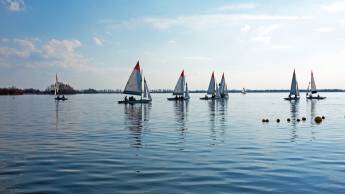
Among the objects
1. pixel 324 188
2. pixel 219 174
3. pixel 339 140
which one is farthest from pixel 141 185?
pixel 339 140

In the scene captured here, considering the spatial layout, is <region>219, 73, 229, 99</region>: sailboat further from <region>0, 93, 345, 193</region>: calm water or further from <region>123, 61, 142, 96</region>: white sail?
<region>0, 93, 345, 193</region>: calm water

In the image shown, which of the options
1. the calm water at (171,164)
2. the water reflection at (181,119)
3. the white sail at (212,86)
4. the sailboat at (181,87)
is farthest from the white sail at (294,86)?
the calm water at (171,164)

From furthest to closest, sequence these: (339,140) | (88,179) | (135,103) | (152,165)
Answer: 1. (135,103)
2. (339,140)
3. (152,165)
4. (88,179)

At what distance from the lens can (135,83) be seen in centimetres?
9850

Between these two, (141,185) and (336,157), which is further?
(336,157)

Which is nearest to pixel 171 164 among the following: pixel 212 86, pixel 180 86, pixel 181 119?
pixel 181 119

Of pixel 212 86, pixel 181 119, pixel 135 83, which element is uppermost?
pixel 135 83

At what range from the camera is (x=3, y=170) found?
1945 centimetres

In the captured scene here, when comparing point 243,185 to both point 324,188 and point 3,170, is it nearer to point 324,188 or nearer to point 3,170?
point 324,188

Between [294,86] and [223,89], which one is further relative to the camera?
[223,89]

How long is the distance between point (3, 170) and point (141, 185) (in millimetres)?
7505

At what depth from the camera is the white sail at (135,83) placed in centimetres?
9825

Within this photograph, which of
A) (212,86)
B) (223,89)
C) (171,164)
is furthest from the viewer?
(223,89)

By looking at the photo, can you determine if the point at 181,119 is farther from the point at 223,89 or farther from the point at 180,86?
the point at 223,89
